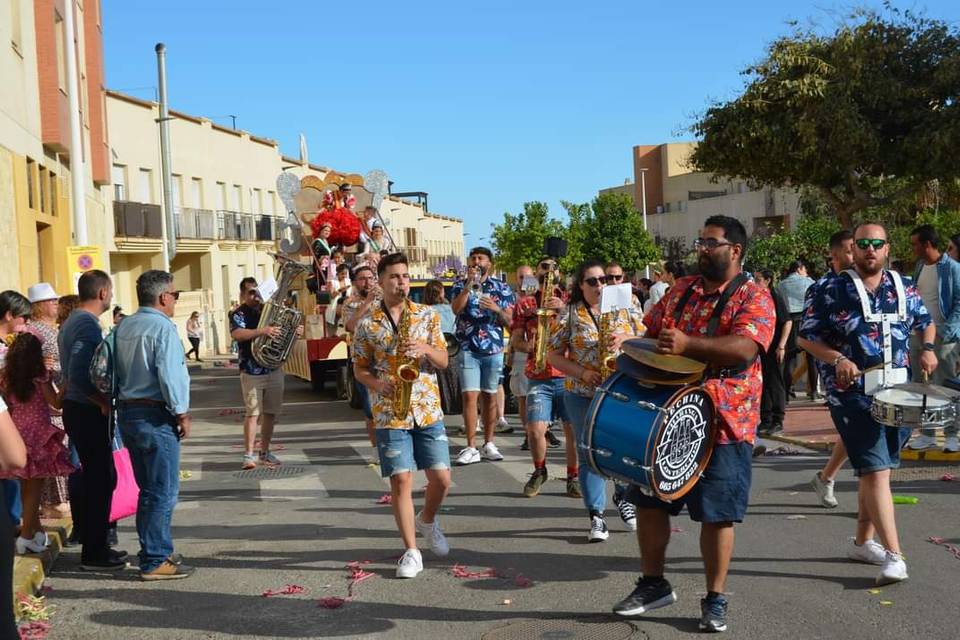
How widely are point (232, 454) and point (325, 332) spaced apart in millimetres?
4556

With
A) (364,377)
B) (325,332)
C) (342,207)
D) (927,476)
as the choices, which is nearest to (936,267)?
(927,476)

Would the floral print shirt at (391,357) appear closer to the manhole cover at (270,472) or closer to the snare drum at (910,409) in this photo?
the snare drum at (910,409)

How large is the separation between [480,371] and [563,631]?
607cm

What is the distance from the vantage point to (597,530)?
7453 millimetres

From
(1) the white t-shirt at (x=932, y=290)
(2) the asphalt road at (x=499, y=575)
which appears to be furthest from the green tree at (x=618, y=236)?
(2) the asphalt road at (x=499, y=575)

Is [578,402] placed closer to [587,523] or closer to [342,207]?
Answer: [587,523]

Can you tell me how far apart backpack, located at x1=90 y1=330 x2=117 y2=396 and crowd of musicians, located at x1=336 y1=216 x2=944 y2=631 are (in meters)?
1.51

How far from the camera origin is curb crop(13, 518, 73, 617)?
6.42 metres

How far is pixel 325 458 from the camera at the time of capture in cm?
1208

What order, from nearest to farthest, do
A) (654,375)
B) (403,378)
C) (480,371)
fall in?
(654,375) < (403,378) < (480,371)

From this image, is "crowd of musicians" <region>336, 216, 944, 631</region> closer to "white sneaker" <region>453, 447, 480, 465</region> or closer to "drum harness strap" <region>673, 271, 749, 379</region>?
"drum harness strap" <region>673, 271, 749, 379</region>

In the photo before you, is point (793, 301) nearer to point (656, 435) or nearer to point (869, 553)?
point (869, 553)

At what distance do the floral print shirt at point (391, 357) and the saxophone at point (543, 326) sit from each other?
1.88 metres

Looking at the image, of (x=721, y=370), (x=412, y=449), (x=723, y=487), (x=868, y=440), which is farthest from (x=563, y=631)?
(x=868, y=440)
